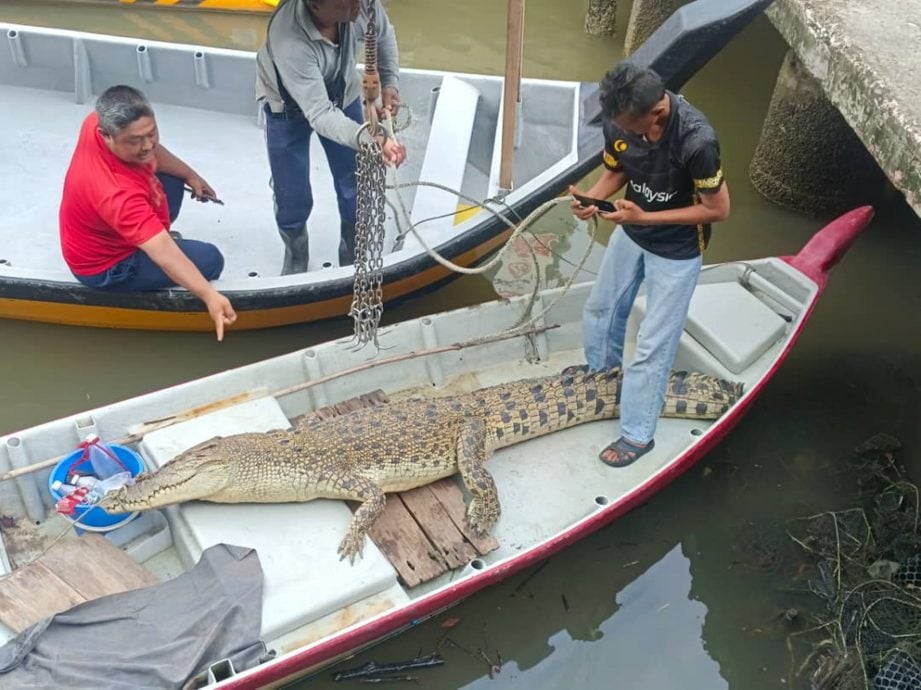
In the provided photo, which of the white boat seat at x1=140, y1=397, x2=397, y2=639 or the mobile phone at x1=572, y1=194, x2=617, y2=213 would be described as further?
the mobile phone at x1=572, y1=194, x2=617, y2=213

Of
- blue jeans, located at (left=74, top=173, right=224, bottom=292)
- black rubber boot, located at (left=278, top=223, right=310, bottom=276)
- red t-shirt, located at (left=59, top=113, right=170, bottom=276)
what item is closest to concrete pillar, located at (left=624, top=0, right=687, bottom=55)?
black rubber boot, located at (left=278, top=223, right=310, bottom=276)

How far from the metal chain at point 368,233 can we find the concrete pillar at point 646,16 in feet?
17.6

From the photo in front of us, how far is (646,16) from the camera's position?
889cm

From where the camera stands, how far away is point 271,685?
3.83 metres

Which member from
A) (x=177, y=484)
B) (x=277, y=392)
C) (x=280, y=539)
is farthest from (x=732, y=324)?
(x=177, y=484)

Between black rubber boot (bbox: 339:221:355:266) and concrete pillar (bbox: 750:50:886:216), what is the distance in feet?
12.1

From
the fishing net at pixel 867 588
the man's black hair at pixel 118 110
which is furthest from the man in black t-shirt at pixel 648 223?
the man's black hair at pixel 118 110

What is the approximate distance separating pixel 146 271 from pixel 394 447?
1906mm

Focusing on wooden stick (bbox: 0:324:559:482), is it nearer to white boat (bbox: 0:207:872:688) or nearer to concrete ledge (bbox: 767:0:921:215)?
white boat (bbox: 0:207:872:688)

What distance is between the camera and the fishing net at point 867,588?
4152mm

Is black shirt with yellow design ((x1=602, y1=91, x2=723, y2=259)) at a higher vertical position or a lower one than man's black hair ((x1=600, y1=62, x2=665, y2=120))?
lower

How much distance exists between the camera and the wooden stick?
419cm

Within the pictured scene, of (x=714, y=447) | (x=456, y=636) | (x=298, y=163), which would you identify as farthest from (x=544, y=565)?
(x=298, y=163)

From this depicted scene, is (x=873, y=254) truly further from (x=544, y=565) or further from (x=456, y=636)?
(x=456, y=636)
